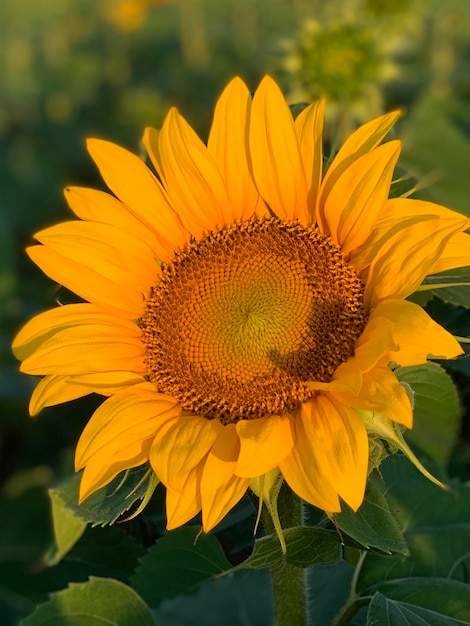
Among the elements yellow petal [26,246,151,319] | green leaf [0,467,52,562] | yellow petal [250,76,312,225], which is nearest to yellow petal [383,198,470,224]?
yellow petal [250,76,312,225]

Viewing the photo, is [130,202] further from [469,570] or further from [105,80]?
[105,80]

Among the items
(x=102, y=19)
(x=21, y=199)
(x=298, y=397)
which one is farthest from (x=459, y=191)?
(x=102, y=19)

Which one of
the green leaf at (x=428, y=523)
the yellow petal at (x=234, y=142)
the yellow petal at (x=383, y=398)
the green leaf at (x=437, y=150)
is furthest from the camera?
the green leaf at (x=437, y=150)

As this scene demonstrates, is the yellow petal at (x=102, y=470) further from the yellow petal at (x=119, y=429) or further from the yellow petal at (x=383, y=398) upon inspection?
the yellow petal at (x=383, y=398)

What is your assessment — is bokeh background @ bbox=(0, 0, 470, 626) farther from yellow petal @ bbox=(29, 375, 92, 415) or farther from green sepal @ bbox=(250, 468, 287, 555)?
green sepal @ bbox=(250, 468, 287, 555)

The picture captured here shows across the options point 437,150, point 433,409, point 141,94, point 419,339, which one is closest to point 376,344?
point 419,339

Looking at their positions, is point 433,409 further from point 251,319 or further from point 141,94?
point 141,94

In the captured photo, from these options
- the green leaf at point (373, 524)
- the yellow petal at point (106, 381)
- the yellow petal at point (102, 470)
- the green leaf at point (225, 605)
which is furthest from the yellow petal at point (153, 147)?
the green leaf at point (225, 605)
